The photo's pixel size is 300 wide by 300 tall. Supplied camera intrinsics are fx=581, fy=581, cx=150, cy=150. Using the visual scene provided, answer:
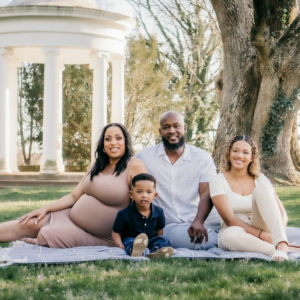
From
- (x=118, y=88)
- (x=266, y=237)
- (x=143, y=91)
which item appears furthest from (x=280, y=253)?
(x=143, y=91)

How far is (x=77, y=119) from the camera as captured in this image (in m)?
32.3

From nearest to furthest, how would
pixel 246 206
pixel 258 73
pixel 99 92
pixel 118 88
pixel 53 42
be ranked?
pixel 246 206 → pixel 258 73 → pixel 53 42 → pixel 99 92 → pixel 118 88

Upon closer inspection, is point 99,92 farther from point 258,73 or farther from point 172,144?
point 172,144

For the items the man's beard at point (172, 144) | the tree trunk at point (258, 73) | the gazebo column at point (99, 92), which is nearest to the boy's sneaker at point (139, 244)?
the man's beard at point (172, 144)

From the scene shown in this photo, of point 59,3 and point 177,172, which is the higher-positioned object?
point 59,3

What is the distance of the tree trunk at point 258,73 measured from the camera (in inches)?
565

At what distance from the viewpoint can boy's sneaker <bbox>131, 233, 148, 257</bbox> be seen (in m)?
5.55

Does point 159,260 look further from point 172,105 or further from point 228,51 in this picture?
point 172,105

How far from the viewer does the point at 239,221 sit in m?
5.91

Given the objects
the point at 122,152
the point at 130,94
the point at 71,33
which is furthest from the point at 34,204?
the point at 130,94

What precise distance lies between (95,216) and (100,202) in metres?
0.17

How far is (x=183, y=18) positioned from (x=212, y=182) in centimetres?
2850

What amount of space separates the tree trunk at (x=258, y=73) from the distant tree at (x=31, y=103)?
1967cm

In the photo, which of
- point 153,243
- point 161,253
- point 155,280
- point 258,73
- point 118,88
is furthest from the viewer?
point 118,88
